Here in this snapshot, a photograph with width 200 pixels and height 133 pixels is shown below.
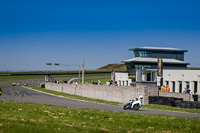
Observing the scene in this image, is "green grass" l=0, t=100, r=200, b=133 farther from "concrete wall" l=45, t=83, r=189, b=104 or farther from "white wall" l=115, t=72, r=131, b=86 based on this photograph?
"white wall" l=115, t=72, r=131, b=86

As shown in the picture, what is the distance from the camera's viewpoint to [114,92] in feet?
147

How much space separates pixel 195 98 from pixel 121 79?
4969 centimetres

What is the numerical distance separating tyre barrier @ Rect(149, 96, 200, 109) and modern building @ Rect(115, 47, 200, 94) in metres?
17.9

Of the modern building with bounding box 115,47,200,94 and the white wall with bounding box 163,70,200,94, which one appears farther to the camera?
the modern building with bounding box 115,47,200,94

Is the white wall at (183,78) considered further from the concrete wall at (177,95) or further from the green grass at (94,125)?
the green grass at (94,125)

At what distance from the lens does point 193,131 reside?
528 inches

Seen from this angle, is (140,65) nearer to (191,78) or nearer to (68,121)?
(191,78)

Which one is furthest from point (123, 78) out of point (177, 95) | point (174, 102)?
point (174, 102)

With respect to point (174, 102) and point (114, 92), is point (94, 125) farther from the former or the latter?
point (114, 92)

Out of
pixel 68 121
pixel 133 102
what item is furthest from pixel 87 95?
pixel 68 121

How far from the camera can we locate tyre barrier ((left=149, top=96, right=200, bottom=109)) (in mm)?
29306

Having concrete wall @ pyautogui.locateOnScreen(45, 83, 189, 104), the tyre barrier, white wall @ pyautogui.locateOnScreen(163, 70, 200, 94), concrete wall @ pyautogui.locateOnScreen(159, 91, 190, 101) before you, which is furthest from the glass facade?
the tyre barrier

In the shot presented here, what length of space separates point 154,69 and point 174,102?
4459 centimetres

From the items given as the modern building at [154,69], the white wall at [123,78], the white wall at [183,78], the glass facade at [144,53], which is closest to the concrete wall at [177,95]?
the white wall at [183,78]
